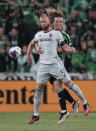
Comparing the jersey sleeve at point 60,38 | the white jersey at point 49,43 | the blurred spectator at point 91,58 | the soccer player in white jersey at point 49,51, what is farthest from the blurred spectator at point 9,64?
the jersey sleeve at point 60,38

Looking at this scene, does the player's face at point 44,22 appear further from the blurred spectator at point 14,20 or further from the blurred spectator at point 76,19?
the blurred spectator at point 76,19

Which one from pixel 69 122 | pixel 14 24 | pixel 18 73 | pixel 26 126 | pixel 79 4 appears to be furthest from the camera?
pixel 79 4

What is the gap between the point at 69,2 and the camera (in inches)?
655

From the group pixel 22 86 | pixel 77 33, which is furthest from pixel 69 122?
pixel 77 33

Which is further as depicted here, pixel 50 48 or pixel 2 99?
pixel 2 99

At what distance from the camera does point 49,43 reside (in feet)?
30.1

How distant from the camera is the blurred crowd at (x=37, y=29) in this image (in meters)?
14.8

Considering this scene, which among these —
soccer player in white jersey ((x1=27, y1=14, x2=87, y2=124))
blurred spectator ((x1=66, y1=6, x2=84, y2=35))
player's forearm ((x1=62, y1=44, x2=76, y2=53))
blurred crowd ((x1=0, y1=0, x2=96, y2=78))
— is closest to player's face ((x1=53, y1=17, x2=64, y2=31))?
soccer player in white jersey ((x1=27, y1=14, x2=87, y2=124))

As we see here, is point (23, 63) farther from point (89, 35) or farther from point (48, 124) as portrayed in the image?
point (48, 124)

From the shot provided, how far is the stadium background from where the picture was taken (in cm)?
1318

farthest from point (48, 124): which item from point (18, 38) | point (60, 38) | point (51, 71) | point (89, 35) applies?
point (89, 35)

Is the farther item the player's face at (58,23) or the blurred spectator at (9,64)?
the blurred spectator at (9,64)

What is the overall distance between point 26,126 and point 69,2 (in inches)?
322

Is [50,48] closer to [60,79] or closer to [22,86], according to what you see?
[60,79]
